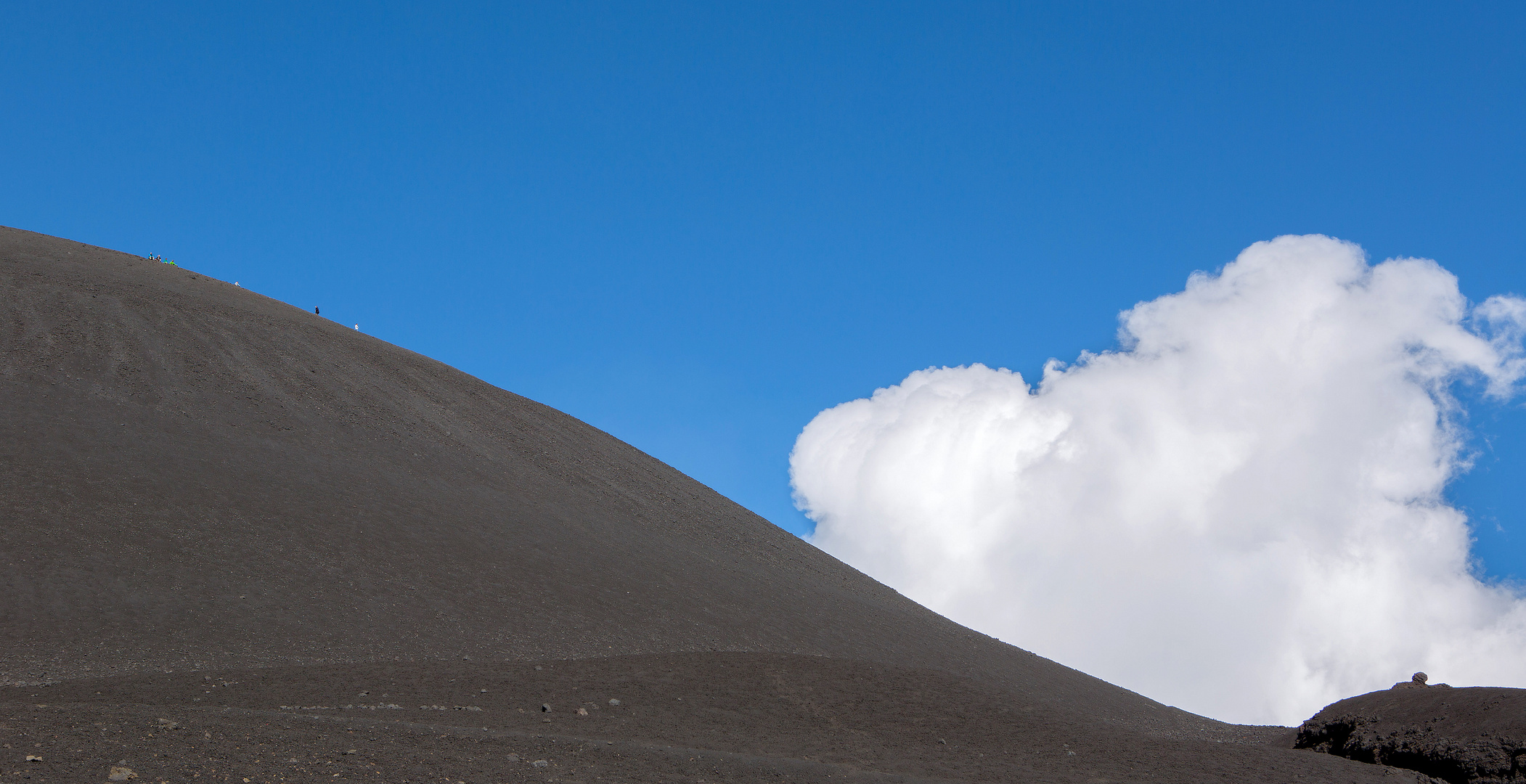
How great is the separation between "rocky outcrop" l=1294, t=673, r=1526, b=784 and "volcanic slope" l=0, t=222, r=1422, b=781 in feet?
3.64

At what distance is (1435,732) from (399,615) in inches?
694

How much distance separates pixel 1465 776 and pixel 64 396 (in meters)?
28.2

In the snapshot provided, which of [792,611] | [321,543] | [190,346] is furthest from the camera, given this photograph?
[190,346]

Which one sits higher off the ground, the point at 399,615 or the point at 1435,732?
the point at 1435,732

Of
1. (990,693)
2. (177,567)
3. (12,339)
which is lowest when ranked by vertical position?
(177,567)

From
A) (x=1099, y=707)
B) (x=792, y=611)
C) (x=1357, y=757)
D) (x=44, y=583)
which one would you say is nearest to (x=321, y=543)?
(x=44, y=583)

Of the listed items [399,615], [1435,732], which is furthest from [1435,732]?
[399,615]

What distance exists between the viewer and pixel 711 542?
30781mm

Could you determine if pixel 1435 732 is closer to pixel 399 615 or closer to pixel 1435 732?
pixel 1435 732

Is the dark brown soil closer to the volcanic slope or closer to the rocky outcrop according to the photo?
the rocky outcrop

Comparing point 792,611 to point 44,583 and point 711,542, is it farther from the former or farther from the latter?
point 44,583

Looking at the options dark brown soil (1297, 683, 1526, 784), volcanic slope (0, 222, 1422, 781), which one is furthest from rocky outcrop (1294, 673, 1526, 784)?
volcanic slope (0, 222, 1422, 781)

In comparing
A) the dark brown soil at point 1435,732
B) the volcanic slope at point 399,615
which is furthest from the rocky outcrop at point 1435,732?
the volcanic slope at point 399,615

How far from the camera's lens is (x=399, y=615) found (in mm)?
19125
